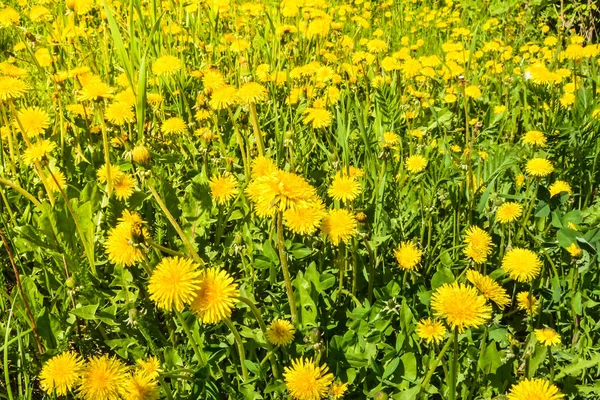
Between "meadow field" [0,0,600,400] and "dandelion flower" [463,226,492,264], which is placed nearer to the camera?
"meadow field" [0,0,600,400]

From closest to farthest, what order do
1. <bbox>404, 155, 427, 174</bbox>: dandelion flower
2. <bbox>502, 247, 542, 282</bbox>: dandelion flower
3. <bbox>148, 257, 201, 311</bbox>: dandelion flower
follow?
<bbox>148, 257, 201, 311</bbox>: dandelion flower, <bbox>502, 247, 542, 282</bbox>: dandelion flower, <bbox>404, 155, 427, 174</bbox>: dandelion flower

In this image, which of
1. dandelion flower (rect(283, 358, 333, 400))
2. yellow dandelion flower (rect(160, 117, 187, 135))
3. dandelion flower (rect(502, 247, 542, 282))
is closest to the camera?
dandelion flower (rect(283, 358, 333, 400))

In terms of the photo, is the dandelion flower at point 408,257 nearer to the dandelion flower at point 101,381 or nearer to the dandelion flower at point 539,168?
the dandelion flower at point 539,168

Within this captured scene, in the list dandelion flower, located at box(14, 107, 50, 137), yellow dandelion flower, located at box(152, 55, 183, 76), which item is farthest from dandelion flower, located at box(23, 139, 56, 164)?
yellow dandelion flower, located at box(152, 55, 183, 76)

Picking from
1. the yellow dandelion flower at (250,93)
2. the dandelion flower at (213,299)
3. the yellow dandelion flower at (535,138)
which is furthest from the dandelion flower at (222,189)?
the yellow dandelion flower at (535,138)

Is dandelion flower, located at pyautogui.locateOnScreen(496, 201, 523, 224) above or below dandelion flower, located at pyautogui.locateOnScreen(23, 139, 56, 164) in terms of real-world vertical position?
below

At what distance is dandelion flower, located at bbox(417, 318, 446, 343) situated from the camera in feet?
3.43

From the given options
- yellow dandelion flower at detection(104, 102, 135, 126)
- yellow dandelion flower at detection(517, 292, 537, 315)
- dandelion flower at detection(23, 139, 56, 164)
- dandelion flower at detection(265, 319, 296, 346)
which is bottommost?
yellow dandelion flower at detection(517, 292, 537, 315)

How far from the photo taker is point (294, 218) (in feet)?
3.58

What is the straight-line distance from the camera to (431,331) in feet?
3.45

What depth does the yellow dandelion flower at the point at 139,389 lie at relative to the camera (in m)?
0.87

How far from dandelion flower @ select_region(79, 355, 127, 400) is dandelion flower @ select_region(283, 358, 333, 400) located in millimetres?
297

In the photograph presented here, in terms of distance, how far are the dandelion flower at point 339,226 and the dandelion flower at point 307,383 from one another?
29 centimetres

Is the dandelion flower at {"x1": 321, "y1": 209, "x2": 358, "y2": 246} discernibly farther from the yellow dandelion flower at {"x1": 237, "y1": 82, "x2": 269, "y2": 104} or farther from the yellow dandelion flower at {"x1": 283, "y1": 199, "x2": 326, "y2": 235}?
the yellow dandelion flower at {"x1": 237, "y1": 82, "x2": 269, "y2": 104}
